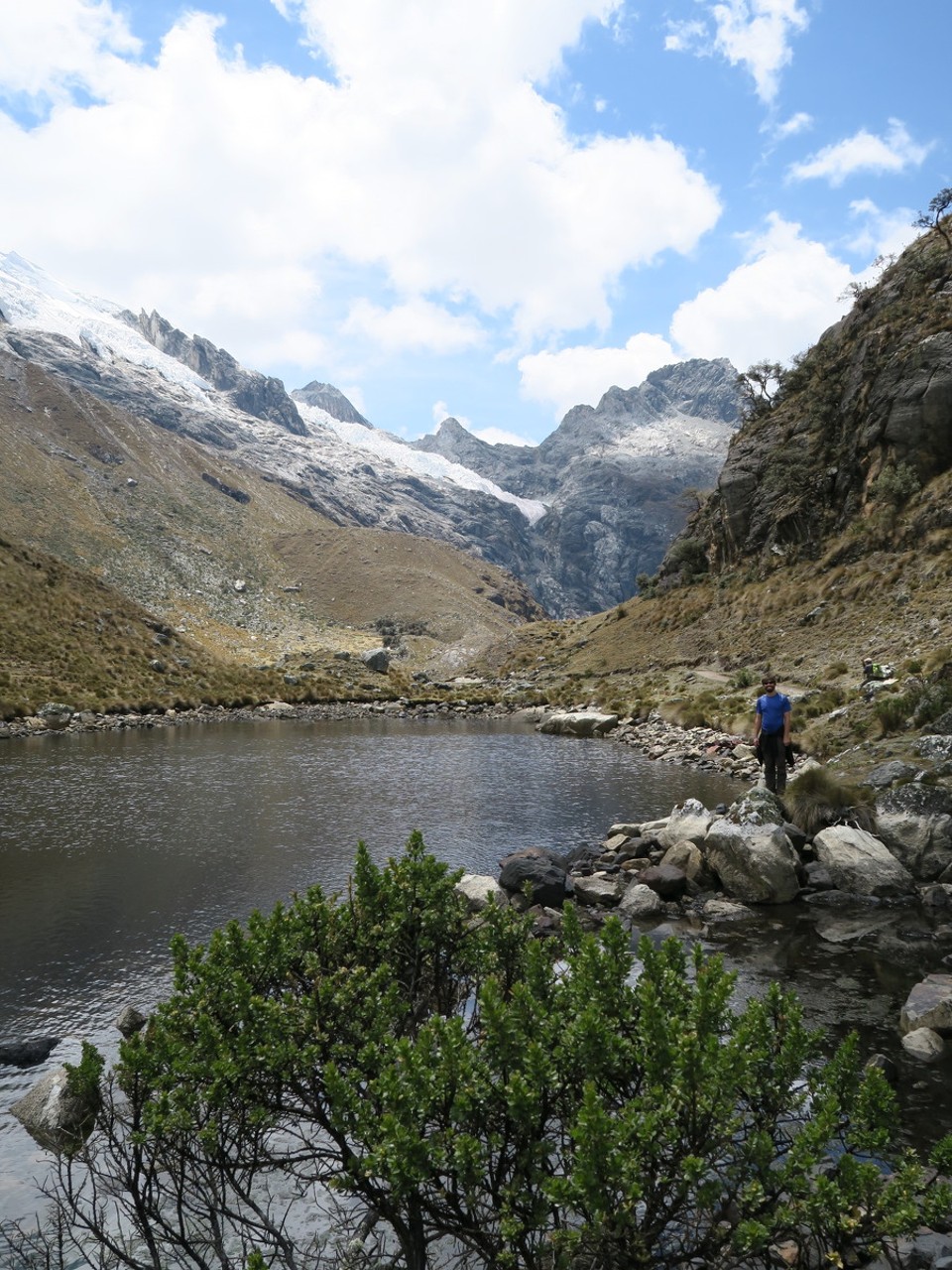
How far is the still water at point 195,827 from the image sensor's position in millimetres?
12852

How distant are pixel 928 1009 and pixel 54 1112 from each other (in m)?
12.0

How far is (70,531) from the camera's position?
5571 inches

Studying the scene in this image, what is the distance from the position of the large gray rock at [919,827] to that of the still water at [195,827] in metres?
8.48

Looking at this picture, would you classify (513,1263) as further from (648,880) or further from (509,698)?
(509,698)

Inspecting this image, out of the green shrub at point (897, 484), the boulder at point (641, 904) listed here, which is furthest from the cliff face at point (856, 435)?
the boulder at point (641, 904)

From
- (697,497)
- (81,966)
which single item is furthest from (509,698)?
(81,966)

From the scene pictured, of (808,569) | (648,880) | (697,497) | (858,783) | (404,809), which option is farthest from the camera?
(697,497)

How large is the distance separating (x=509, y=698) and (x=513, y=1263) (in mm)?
73927

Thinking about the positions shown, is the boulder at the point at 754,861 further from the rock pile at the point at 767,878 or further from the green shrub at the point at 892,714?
the green shrub at the point at 892,714

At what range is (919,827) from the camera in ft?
58.2

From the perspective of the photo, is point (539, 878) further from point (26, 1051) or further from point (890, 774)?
point (26, 1051)

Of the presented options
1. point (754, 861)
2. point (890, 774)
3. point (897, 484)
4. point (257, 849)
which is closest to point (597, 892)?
point (754, 861)

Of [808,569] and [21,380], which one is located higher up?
[21,380]

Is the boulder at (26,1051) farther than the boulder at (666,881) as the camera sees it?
No
